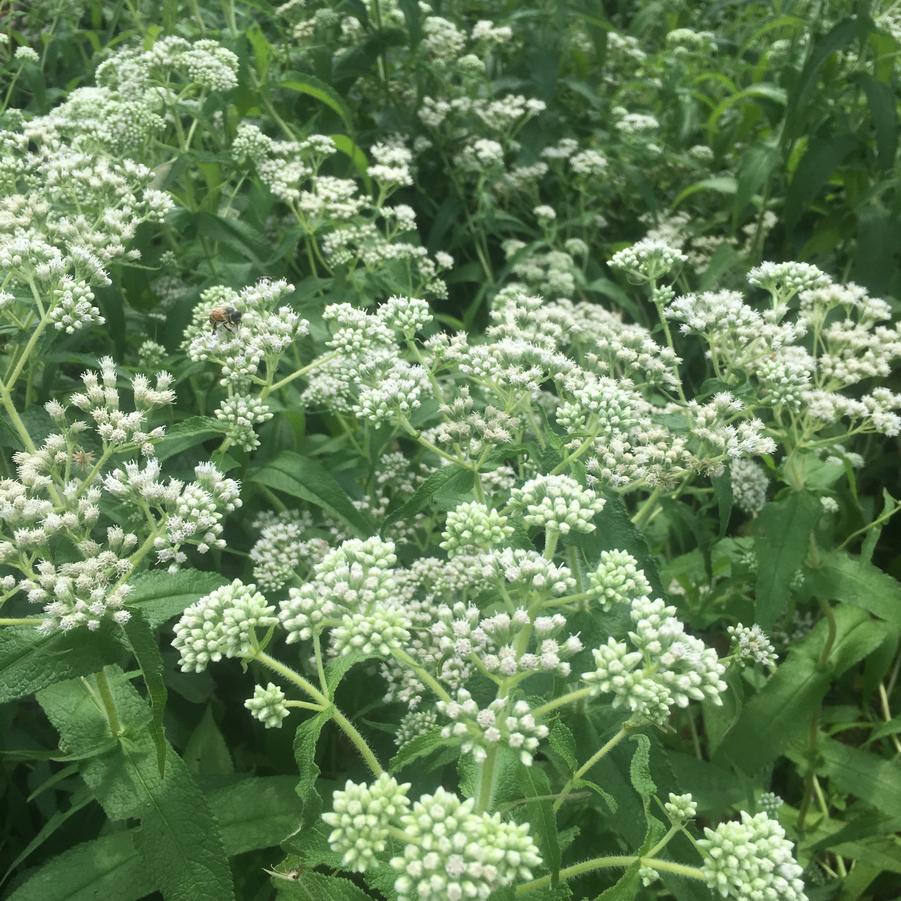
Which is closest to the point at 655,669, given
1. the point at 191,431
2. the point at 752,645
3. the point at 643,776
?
the point at 643,776

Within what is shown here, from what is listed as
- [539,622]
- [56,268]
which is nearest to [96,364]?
[56,268]

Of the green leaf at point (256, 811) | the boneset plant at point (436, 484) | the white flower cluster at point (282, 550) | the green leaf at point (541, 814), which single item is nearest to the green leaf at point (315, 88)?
the boneset plant at point (436, 484)

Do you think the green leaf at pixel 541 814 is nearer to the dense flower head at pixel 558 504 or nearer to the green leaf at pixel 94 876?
the dense flower head at pixel 558 504

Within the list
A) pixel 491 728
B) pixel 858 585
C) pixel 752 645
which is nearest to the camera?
pixel 491 728

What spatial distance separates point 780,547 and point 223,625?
2.63 metres

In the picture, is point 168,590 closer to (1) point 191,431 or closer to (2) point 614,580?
(1) point 191,431

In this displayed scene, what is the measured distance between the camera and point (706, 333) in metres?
4.17

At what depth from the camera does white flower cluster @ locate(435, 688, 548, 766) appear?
90.4 inches

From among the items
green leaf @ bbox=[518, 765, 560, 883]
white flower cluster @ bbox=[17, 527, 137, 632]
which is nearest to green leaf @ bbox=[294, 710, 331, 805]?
green leaf @ bbox=[518, 765, 560, 883]

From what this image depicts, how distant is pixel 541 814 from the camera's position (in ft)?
7.92

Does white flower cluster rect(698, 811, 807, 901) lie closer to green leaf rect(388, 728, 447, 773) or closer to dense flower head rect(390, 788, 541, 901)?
dense flower head rect(390, 788, 541, 901)

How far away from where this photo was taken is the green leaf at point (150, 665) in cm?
269

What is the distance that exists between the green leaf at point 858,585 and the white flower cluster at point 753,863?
215 cm

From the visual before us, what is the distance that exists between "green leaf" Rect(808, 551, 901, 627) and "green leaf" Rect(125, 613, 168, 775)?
3.16 metres
